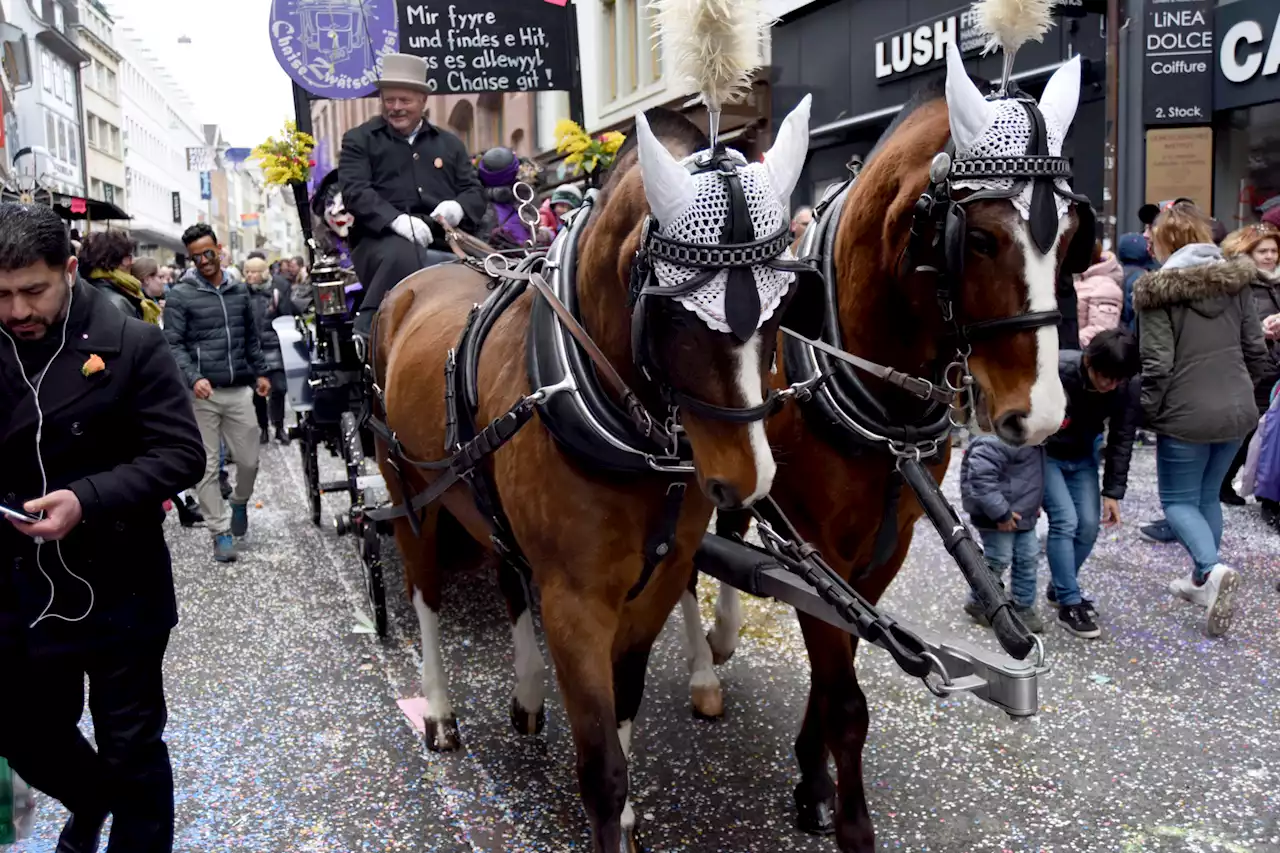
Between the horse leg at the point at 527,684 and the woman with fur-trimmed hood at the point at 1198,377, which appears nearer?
the horse leg at the point at 527,684

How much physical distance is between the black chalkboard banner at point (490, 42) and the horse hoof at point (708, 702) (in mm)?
4809

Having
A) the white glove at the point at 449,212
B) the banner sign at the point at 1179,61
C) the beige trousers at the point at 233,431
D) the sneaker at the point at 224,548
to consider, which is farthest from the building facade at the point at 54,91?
the white glove at the point at 449,212

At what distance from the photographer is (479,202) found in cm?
550

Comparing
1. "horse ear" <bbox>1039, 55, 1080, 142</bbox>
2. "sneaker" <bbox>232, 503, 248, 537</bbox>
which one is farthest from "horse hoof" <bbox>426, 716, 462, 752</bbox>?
"sneaker" <bbox>232, 503, 248, 537</bbox>

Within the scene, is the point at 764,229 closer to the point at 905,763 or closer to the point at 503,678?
the point at 905,763

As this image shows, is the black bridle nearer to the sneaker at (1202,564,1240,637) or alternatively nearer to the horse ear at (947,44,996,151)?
the horse ear at (947,44,996,151)

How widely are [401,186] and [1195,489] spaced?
4398 mm

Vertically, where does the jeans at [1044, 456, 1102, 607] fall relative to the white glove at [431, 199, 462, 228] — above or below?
below

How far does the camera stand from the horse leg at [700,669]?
4.22 meters

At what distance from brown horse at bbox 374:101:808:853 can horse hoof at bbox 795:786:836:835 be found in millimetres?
587

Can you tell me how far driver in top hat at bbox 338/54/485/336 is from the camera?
5016 mm

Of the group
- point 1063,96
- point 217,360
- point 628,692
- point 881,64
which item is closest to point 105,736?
point 628,692

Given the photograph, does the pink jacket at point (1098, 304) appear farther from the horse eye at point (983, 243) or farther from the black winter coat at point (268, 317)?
the black winter coat at point (268, 317)

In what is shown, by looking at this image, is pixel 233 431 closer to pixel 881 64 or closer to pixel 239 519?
pixel 239 519
